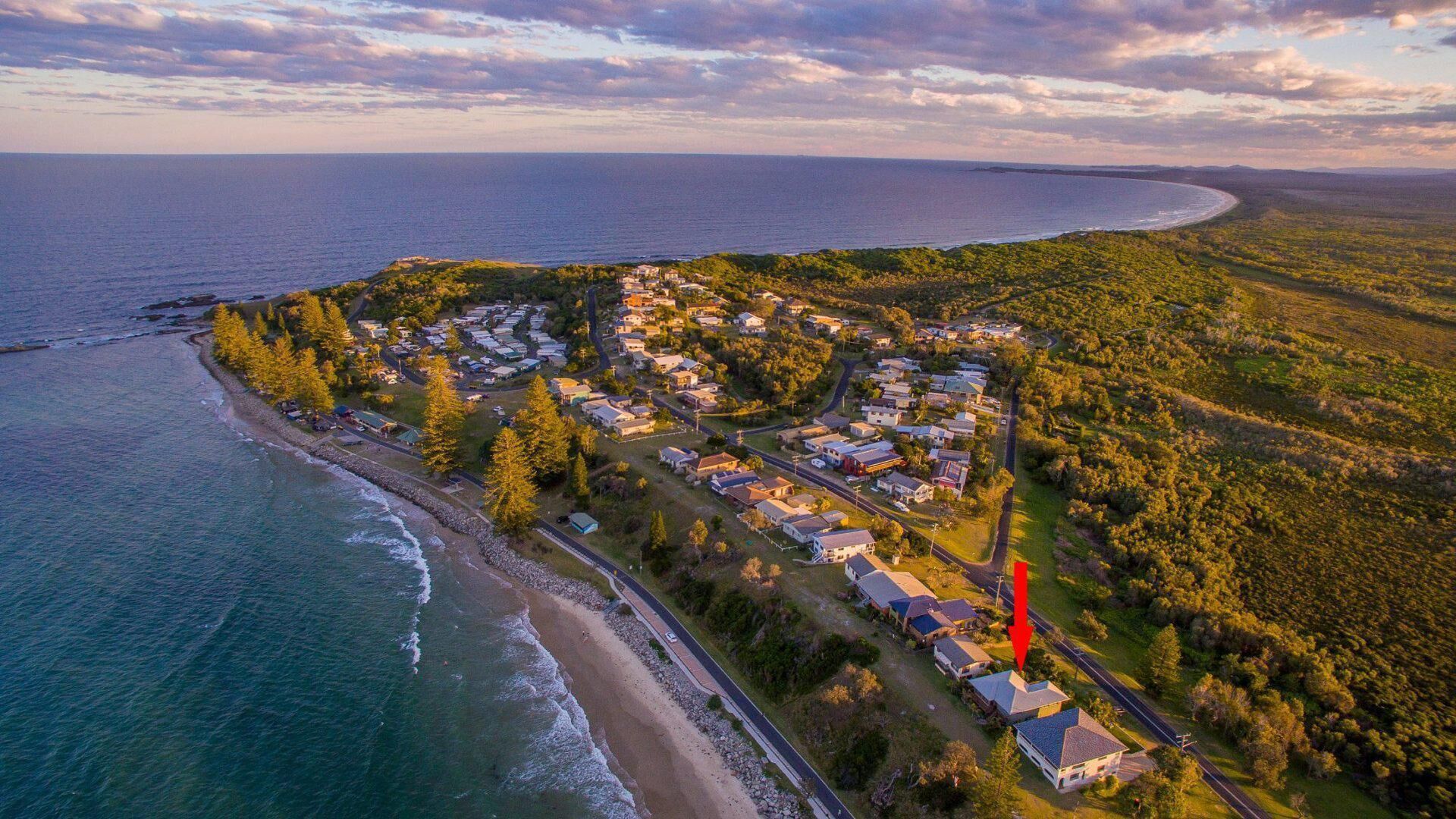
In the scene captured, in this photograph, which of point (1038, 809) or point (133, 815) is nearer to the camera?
point (1038, 809)

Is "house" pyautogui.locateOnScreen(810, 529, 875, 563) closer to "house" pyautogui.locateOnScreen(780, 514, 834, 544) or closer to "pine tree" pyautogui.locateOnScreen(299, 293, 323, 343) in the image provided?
"house" pyautogui.locateOnScreen(780, 514, 834, 544)

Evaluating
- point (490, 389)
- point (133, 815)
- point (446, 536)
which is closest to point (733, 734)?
point (133, 815)

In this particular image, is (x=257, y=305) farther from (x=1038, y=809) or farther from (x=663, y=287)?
(x=1038, y=809)

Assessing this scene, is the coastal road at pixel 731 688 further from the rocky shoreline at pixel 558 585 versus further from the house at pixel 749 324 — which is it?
the house at pixel 749 324

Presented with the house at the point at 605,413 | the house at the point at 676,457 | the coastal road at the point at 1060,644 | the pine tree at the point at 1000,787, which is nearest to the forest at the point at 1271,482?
the coastal road at the point at 1060,644

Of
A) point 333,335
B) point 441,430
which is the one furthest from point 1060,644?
point 333,335
